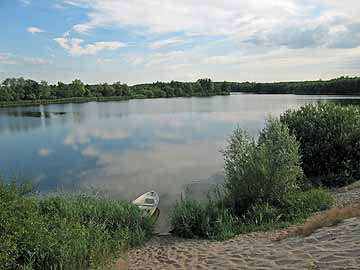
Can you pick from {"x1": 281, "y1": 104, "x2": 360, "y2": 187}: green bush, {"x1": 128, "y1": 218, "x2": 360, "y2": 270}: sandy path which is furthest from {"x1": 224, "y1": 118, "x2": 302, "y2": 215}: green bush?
{"x1": 281, "y1": 104, "x2": 360, "y2": 187}: green bush

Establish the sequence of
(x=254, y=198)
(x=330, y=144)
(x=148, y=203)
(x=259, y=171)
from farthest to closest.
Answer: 1. (x=330, y=144)
2. (x=148, y=203)
3. (x=254, y=198)
4. (x=259, y=171)

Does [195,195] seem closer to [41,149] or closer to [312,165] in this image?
[312,165]

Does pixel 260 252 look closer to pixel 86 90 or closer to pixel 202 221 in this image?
pixel 202 221

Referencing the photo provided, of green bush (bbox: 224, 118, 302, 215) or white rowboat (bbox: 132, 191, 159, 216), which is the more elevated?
green bush (bbox: 224, 118, 302, 215)

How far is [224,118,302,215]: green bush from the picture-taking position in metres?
9.63

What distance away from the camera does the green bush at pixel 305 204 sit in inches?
352

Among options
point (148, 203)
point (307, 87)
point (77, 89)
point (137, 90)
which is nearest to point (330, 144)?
point (148, 203)

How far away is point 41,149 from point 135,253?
19.9m

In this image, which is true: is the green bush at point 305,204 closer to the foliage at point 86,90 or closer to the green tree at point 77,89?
the foliage at point 86,90

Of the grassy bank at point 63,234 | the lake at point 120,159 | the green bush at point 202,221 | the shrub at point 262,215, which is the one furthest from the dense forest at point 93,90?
the shrub at point 262,215

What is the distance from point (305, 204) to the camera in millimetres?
9336

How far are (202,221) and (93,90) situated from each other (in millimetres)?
109501

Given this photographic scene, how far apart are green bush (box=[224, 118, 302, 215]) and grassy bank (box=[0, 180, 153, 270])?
283 centimetres

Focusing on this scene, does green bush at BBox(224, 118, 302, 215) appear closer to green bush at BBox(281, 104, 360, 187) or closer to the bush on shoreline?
the bush on shoreline
